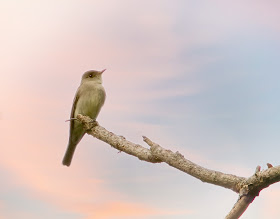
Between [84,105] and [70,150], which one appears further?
[70,150]

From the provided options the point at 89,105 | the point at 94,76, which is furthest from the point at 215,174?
the point at 94,76

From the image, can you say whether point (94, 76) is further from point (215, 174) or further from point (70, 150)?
point (215, 174)

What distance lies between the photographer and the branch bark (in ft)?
14.9

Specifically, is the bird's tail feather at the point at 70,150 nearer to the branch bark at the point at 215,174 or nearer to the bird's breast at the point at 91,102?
the bird's breast at the point at 91,102

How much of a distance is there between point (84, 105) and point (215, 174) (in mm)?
5059

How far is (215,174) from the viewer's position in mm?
5008

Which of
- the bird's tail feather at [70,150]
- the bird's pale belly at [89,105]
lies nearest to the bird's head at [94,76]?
the bird's pale belly at [89,105]

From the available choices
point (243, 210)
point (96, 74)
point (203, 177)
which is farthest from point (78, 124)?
point (243, 210)

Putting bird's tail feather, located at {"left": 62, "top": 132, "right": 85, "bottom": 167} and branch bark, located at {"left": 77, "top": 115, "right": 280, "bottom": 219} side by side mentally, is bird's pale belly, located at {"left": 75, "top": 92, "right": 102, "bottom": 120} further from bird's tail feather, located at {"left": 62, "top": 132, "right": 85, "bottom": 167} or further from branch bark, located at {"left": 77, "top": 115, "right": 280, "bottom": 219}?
branch bark, located at {"left": 77, "top": 115, "right": 280, "bottom": 219}

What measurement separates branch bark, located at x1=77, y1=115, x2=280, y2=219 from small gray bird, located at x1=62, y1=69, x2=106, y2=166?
279 cm

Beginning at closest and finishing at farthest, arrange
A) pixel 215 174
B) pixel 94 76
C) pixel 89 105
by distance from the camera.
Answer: pixel 215 174 → pixel 89 105 → pixel 94 76

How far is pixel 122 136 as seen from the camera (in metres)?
6.98

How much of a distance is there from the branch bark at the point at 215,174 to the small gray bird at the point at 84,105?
2.79m

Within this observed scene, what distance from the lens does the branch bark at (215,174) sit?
4.55m
